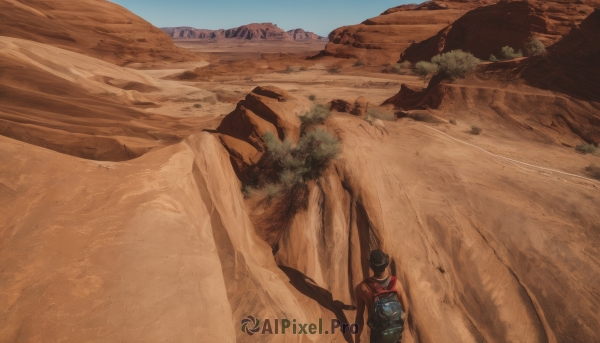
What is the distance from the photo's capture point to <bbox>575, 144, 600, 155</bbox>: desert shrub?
833 centimetres

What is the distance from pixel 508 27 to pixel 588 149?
22828mm

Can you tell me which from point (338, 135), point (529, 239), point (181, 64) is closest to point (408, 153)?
point (338, 135)

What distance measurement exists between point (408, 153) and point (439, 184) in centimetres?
129

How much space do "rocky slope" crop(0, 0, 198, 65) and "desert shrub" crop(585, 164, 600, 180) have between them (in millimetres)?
31932

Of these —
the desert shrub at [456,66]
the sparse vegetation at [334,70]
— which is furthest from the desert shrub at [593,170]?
the sparse vegetation at [334,70]

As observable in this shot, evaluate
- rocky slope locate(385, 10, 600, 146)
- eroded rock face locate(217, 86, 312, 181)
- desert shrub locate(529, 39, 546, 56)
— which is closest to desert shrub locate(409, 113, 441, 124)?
rocky slope locate(385, 10, 600, 146)

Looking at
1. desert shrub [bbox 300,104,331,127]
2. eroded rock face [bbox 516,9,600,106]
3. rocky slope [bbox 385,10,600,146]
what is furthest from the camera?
eroded rock face [bbox 516,9,600,106]

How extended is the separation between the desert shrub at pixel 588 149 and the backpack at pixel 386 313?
8.75 meters

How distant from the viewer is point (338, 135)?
6957 mm

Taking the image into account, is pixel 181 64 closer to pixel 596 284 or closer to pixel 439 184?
pixel 439 184

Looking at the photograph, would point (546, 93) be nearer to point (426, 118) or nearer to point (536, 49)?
point (426, 118)

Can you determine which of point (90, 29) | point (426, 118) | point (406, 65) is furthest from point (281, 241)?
point (90, 29)

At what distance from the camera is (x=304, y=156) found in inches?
261

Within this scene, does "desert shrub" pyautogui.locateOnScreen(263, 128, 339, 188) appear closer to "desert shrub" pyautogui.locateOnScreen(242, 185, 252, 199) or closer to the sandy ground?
the sandy ground
